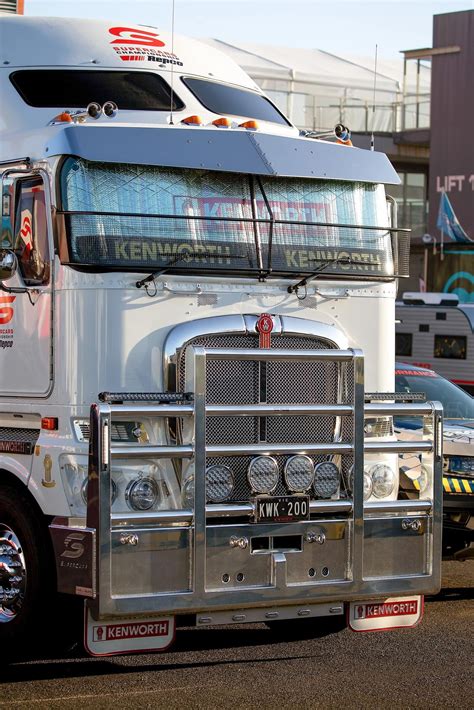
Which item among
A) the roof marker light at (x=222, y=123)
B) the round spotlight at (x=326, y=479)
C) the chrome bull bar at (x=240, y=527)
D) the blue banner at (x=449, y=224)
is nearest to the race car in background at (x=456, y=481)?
the chrome bull bar at (x=240, y=527)

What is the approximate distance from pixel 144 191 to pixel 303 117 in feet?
121

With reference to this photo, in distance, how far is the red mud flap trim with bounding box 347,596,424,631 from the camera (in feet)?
26.3

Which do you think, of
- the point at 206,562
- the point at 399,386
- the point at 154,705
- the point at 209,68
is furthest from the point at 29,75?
the point at 399,386

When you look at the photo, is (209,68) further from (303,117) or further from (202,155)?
(303,117)

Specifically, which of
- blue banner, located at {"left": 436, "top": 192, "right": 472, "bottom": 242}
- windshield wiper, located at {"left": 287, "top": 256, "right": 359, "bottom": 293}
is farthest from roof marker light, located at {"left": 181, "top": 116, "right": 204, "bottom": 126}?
blue banner, located at {"left": 436, "top": 192, "right": 472, "bottom": 242}

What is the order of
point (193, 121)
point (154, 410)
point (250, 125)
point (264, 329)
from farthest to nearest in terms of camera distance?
point (250, 125), point (193, 121), point (264, 329), point (154, 410)

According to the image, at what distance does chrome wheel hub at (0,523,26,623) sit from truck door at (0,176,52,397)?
912 millimetres

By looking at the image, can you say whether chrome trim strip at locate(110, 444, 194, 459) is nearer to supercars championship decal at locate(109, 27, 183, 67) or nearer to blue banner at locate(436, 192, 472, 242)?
supercars championship decal at locate(109, 27, 183, 67)

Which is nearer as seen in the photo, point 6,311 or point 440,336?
point 6,311

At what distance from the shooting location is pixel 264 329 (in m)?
7.88

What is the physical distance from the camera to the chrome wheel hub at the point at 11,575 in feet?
25.7

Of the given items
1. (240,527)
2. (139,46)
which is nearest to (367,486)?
(240,527)

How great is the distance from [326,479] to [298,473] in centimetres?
23

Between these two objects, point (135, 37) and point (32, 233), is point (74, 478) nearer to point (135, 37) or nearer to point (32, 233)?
point (32, 233)
